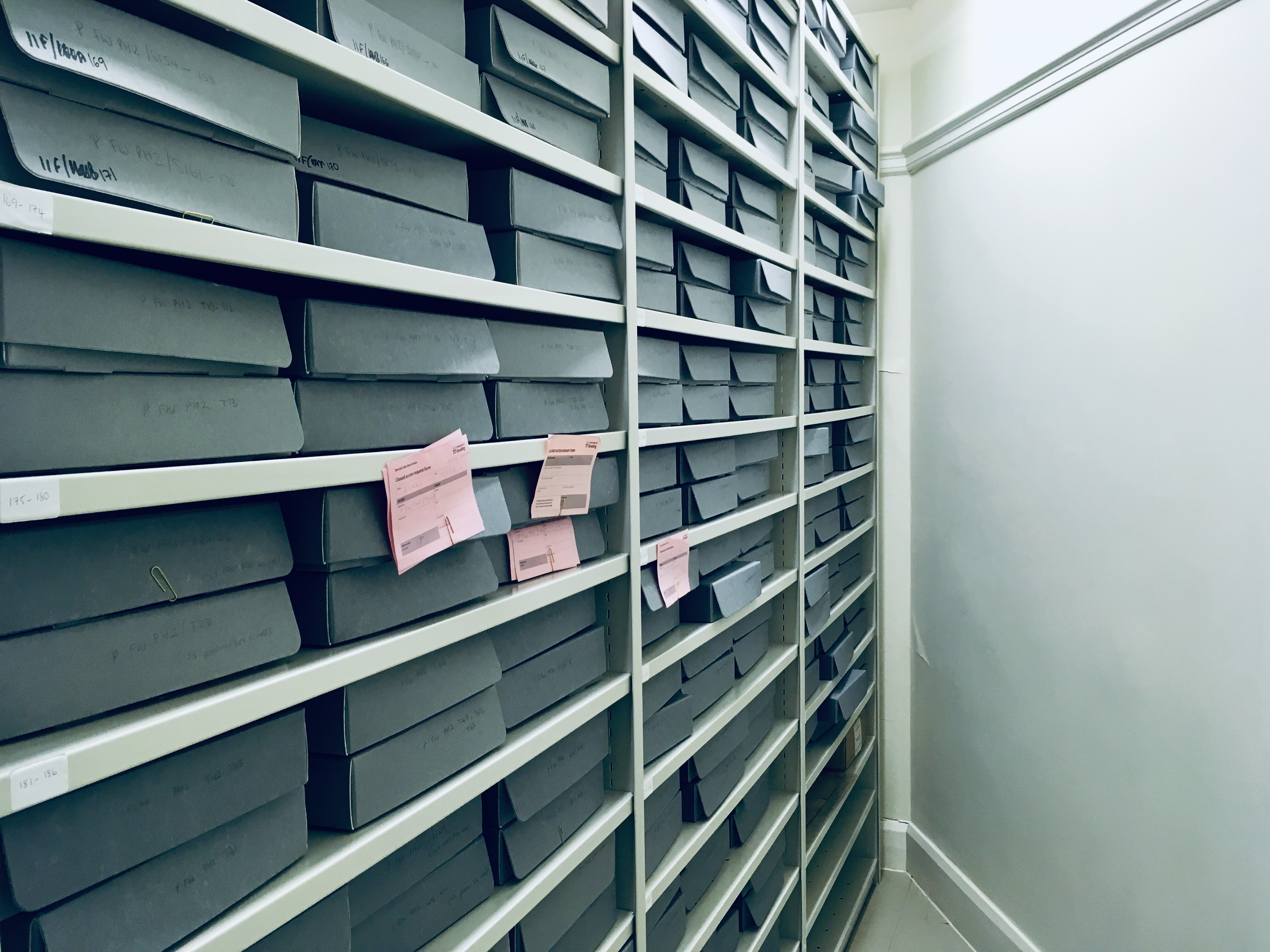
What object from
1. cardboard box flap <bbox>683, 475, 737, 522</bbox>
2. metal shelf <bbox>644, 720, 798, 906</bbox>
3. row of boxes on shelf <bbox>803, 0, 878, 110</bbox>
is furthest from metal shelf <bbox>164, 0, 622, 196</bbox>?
row of boxes on shelf <bbox>803, 0, 878, 110</bbox>

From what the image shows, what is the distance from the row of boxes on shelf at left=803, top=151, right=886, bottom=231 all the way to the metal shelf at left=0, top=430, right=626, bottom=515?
1.55 meters

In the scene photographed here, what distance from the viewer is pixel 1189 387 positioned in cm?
163

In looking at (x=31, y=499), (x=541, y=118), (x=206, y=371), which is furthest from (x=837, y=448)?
(x=31, y=499)

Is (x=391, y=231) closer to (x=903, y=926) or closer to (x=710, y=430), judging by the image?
(x=710, y=430)

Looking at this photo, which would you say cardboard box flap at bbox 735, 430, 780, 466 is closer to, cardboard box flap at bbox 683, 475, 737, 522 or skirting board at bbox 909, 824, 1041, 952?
cardboard box flap at bbox 683, 475, 737, 522

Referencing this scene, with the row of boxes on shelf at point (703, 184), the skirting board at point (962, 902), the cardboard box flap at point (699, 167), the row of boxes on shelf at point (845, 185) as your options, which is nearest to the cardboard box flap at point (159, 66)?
the row of boxes on shelf at point (703, 184)

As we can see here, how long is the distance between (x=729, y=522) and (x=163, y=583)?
3.56 ft

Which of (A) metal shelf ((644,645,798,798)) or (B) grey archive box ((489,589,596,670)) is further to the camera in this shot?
(A) metal shelf ((644,645,798,798))

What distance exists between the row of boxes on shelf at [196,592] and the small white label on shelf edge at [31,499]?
0.06m

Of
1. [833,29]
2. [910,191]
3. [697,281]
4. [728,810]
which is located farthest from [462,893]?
[910,191]

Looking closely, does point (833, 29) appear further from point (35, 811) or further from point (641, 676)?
point (35, 811)

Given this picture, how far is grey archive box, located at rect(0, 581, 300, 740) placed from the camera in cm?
55

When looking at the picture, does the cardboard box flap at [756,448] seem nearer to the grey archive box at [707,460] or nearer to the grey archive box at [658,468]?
the grey archive box at [707,460]

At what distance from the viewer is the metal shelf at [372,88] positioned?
2.11ft
